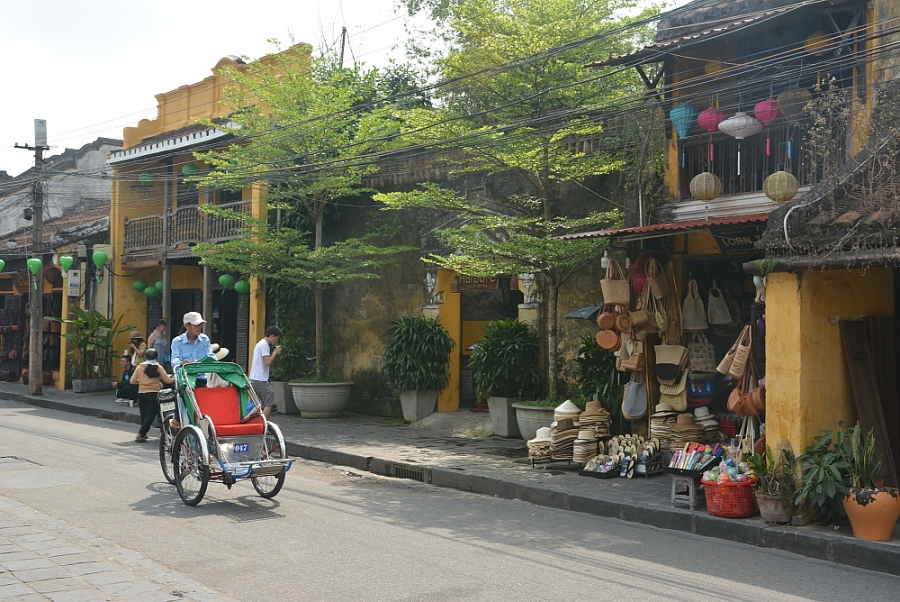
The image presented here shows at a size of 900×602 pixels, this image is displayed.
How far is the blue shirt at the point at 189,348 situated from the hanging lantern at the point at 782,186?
687cm

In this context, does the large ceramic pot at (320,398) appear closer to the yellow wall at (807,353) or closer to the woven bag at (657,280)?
the woven bag at (657,280)

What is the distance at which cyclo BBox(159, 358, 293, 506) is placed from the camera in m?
8.70

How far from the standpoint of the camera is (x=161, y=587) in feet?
18.7

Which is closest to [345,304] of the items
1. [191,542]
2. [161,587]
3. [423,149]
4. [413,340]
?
[413,340]

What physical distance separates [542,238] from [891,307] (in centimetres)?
476

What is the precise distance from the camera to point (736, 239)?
36.2 ft

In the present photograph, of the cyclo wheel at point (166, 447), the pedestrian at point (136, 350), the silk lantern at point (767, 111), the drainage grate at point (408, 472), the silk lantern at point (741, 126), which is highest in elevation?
the silk lantern at point (767, 111)

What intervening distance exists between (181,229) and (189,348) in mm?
11899

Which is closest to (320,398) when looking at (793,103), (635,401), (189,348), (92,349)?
(189,348)

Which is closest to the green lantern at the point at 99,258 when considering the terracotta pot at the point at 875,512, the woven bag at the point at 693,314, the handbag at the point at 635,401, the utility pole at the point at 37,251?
the utility pole at the point at 37,251

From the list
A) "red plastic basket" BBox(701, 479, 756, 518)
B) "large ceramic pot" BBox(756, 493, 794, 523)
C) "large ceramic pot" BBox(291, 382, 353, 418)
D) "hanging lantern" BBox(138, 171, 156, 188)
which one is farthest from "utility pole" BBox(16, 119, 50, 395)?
"large ceramic pot" BBox(756, 493, 794, 523)

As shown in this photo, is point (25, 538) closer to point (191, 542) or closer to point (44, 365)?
point (191, 542)

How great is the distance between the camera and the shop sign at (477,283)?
16.4 metres

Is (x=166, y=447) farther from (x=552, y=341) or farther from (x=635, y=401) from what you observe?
(x=635, y=401)
